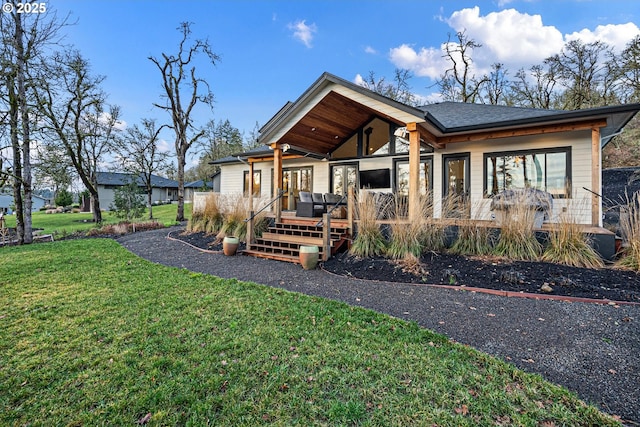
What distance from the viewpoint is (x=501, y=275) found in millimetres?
4258

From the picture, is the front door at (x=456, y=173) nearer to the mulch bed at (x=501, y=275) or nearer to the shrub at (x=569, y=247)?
the shrub at (x=569, y=247)

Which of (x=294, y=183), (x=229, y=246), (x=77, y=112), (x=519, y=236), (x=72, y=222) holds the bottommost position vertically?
(x=229, y=246)

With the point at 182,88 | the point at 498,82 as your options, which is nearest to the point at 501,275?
the point at 182,88

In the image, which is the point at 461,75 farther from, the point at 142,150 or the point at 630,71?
the point at 142,150

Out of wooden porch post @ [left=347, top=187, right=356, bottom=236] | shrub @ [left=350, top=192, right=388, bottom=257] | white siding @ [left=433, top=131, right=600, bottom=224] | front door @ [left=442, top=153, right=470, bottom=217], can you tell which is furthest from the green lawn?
white siding @ [left=433, top=131, right=600, bottom=224]

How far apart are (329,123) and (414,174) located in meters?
3.68

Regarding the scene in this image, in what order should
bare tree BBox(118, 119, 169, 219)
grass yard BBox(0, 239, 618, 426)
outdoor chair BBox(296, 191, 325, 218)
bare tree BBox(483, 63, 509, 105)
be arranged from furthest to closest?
1. bare tree BBox(483, 63, 509, 105)
2. bare tree BBox(118, 119, 169, 219)
3. outdoor chair BBox(296, 191, 325, 218)
4. grass yard BBox(0, 239, 618, 426)

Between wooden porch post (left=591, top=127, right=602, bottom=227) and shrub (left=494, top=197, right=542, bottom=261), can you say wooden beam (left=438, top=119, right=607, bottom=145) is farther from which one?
shrub (left=494, top=197, right=542, bottom=261)

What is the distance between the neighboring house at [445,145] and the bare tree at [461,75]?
38.8ft

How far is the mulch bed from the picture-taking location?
3771mm

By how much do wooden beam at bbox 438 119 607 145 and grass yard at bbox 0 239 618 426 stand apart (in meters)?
6.42

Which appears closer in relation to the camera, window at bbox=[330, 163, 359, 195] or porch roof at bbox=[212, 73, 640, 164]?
porch roof at bbox=[212, 73, 640, 164]

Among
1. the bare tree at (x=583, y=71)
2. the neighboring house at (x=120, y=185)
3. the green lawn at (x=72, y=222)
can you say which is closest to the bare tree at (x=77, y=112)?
the green lawn at (x=72, y=222)

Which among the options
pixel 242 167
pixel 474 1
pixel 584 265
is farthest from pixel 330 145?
pixel 474 1
